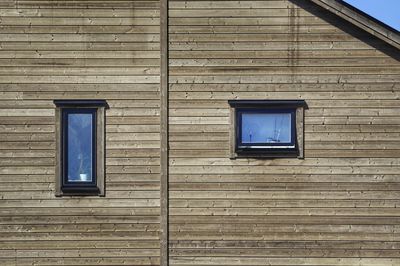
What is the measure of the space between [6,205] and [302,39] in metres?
6.00

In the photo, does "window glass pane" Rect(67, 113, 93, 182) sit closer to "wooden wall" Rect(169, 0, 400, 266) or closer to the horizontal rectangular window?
"wooden wall" Rect(169, 0, 400, 266)

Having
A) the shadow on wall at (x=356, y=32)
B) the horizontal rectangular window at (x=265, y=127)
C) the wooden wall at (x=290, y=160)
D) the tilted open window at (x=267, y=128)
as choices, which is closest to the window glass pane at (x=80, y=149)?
the wooden wall at (x=290, y=160)

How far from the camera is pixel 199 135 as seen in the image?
17.3 meters

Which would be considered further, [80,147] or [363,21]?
[80,147]

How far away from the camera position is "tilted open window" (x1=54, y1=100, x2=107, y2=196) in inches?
680

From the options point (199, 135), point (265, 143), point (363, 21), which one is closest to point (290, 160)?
point (265, 143)

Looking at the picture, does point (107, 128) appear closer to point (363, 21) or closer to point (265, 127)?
point (265, 127)

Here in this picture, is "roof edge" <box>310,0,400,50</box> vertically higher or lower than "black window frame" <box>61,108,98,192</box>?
higher

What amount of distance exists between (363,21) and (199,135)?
3481mm

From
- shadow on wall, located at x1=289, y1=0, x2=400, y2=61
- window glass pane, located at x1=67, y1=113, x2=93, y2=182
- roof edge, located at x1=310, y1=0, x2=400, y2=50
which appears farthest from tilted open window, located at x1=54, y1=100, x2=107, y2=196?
roof edge, located at x1=310, y1=0, x2=400, y2=50

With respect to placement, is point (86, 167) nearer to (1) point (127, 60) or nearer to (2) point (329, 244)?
(1) point (127, 60)

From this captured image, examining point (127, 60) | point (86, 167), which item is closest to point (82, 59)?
point (127, 60)

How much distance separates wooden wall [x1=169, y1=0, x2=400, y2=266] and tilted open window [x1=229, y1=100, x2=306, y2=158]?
0.48ft

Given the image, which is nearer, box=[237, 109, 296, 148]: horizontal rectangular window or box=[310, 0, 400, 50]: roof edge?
box=[310, 0, 400, 50]: roof edge
